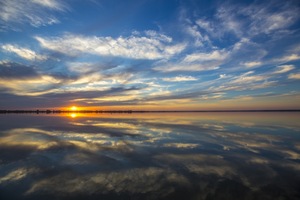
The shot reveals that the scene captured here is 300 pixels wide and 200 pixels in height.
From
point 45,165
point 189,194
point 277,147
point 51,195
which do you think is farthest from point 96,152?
point 277,147

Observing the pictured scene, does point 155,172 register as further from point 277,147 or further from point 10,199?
point 277,147

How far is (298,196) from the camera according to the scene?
6.69m

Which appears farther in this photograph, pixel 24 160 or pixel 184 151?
pixel 184 151

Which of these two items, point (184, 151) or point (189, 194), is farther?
point (184, 151)

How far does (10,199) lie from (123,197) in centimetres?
358

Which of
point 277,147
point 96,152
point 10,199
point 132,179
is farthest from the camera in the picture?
point 277,147

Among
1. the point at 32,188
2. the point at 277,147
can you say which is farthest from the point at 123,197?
A: the point at 277,147

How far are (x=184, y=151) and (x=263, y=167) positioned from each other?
192 inches

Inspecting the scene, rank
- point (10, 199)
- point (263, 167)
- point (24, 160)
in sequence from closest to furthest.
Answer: point (10, 199), point (263, 167), point (24, 160)

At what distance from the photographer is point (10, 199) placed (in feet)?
21.4

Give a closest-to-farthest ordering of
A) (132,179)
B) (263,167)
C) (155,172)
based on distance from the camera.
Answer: (132,179) < (155,172) < (263,167)

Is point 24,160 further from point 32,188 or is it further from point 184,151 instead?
point 184,151

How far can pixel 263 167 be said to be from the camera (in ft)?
32.8

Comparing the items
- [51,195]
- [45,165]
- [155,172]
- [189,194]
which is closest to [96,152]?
[45,165]
